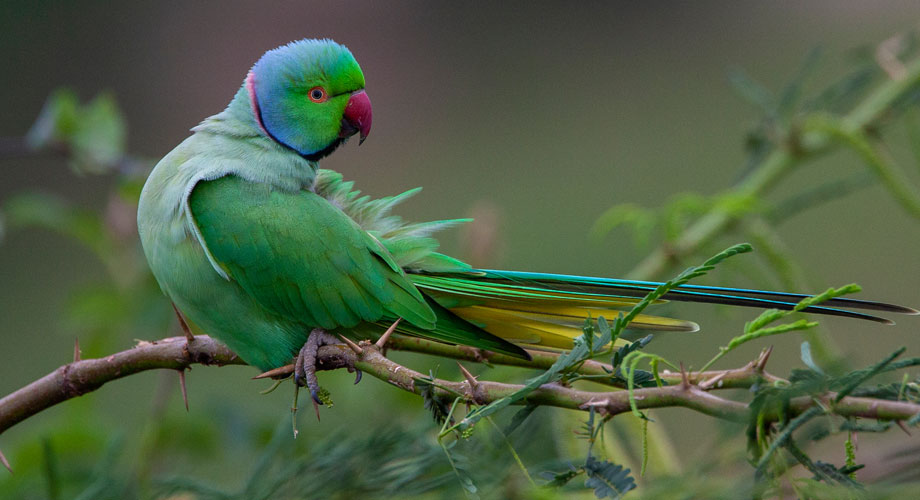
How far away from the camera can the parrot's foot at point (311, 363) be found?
1351 millimetres

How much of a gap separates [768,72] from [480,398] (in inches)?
339

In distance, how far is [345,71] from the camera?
1810 mm

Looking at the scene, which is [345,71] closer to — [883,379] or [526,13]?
[883,379]

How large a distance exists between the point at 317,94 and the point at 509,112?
7.04 m

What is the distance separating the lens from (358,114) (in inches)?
A: 71.9

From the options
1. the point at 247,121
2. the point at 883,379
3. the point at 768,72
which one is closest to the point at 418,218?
the point at 768,72

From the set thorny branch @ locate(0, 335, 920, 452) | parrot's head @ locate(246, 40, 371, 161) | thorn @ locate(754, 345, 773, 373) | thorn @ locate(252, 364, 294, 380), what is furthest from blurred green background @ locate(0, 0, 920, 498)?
thorn @ locate(754, 345, 773, 373)

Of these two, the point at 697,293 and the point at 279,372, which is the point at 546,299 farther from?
the point at 279,372

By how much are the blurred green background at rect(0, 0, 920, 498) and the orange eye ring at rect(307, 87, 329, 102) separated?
313 centimetres

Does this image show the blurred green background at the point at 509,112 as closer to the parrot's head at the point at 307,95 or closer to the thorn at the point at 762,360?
the parrot's head at the point at 307,95

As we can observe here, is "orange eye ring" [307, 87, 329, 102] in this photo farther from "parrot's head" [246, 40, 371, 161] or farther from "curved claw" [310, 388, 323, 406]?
"curved claw" [310, 388, 323, 406]

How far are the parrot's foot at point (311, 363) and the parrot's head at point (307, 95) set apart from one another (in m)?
0.44

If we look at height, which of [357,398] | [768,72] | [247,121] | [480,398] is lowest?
[480,398]

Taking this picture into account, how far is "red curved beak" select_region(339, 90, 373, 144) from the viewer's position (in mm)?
1824
